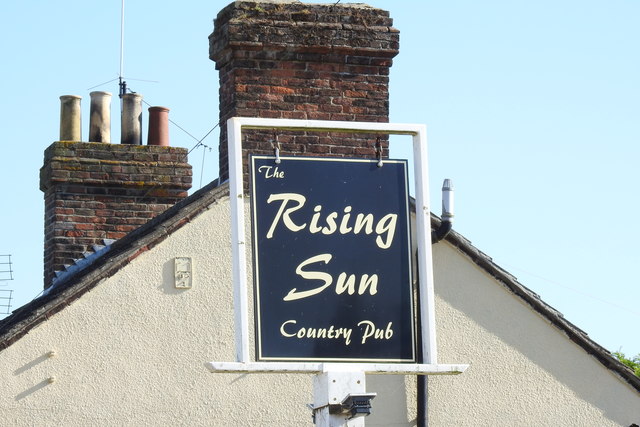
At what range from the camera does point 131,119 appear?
16.7 meters

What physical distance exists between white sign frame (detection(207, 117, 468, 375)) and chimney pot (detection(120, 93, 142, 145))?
7.54m

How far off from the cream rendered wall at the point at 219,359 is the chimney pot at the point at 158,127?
453 centimetres

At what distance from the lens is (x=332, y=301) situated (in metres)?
8.81

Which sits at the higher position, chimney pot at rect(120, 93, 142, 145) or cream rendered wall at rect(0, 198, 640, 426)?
chimney pot at rect(120, 93, 142, 145)

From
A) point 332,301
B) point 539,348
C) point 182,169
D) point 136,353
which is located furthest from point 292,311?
point 182,169

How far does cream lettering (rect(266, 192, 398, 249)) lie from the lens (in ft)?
29.0

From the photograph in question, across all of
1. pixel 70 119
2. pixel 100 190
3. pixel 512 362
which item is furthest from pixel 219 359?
pixel 70 119

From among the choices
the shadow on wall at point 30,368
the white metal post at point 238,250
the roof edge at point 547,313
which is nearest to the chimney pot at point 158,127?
the roof edge at point 547,313

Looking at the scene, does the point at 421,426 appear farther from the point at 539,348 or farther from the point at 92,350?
the point at 92,350

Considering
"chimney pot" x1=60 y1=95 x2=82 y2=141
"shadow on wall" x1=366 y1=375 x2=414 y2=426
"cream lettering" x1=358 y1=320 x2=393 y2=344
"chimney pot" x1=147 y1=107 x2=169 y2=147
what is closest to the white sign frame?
"cream lettering" x1=358 y1=320 x2=393 y2=344

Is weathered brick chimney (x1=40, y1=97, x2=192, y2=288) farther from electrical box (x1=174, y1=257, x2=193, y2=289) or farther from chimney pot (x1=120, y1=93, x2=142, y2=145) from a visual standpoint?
electrical box (x1=174, y1=257, x2=193, y2=289)

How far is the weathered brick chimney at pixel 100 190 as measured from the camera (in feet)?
51.3

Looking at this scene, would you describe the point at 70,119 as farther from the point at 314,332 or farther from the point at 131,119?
the point at 314,332

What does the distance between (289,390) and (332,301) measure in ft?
10.4
